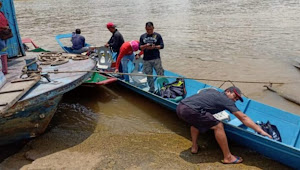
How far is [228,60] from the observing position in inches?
467

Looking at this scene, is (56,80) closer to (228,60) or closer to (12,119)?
(12,119)

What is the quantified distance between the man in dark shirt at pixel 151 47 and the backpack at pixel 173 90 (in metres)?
0.46

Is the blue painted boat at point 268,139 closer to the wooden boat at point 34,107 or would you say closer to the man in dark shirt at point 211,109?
the man in dark shirt at point 211,109

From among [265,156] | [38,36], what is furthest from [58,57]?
[38,36]

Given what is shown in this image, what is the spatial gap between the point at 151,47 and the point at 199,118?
253 cm

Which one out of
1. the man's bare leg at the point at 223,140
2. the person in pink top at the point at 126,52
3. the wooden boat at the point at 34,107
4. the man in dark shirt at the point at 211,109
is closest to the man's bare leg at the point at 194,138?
the man in dark shirt at the point at 211,109

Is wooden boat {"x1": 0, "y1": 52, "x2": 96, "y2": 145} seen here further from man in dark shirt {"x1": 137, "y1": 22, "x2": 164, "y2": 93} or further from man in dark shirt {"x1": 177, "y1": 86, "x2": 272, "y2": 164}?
man in dark shirt {"x1": 177, "y1": 86, "x2": 272, "y2": 164}

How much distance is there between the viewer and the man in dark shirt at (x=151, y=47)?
6.67 metres

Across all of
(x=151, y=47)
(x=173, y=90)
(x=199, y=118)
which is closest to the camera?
(x=199, y=118)

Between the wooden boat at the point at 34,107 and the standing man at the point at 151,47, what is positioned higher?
the standing man at the point at 151,47

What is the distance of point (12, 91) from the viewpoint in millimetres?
4891

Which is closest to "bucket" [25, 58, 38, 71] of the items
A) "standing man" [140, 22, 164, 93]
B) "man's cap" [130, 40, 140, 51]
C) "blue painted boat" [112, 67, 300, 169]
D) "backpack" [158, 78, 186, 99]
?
"standing man" [140, 22, 164, 93]

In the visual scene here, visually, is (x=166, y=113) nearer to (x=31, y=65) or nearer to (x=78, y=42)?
(x=31, y=65)

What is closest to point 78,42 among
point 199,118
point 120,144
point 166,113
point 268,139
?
point 166,113
